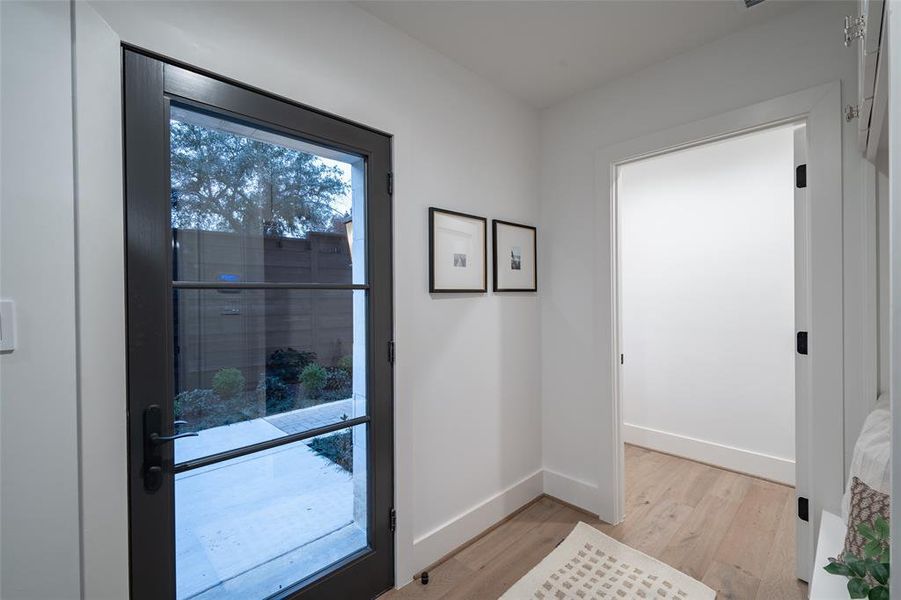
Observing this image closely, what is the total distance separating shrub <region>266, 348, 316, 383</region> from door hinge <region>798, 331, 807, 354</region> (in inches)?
85.6

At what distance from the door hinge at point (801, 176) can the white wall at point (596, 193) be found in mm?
A: 162

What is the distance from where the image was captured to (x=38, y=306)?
1.04 metres

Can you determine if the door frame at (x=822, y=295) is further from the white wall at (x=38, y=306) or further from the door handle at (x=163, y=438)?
the white wall at (x=38, y=306)

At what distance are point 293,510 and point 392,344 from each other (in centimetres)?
77

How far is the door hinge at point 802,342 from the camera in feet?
5.97

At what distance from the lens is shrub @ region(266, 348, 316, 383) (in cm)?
152

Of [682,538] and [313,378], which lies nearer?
[313,378]

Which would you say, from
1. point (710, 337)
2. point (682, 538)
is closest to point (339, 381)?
point (682, 538)

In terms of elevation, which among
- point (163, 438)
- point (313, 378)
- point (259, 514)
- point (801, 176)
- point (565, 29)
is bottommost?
point (259, 514)

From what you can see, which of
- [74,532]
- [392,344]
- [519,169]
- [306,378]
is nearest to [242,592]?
[74,532]

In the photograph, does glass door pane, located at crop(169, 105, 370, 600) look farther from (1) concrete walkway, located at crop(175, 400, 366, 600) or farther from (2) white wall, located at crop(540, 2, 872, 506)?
(2) white wall, located at crop(540, 2, 872, 506)

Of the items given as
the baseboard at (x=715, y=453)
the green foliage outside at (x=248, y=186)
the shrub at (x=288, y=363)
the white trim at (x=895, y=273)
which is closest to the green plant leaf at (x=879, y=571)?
the white trim at (x=895, y=273)

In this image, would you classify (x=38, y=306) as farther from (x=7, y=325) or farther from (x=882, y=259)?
(x=882, y=259)

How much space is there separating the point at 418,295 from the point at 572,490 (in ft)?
5.53
